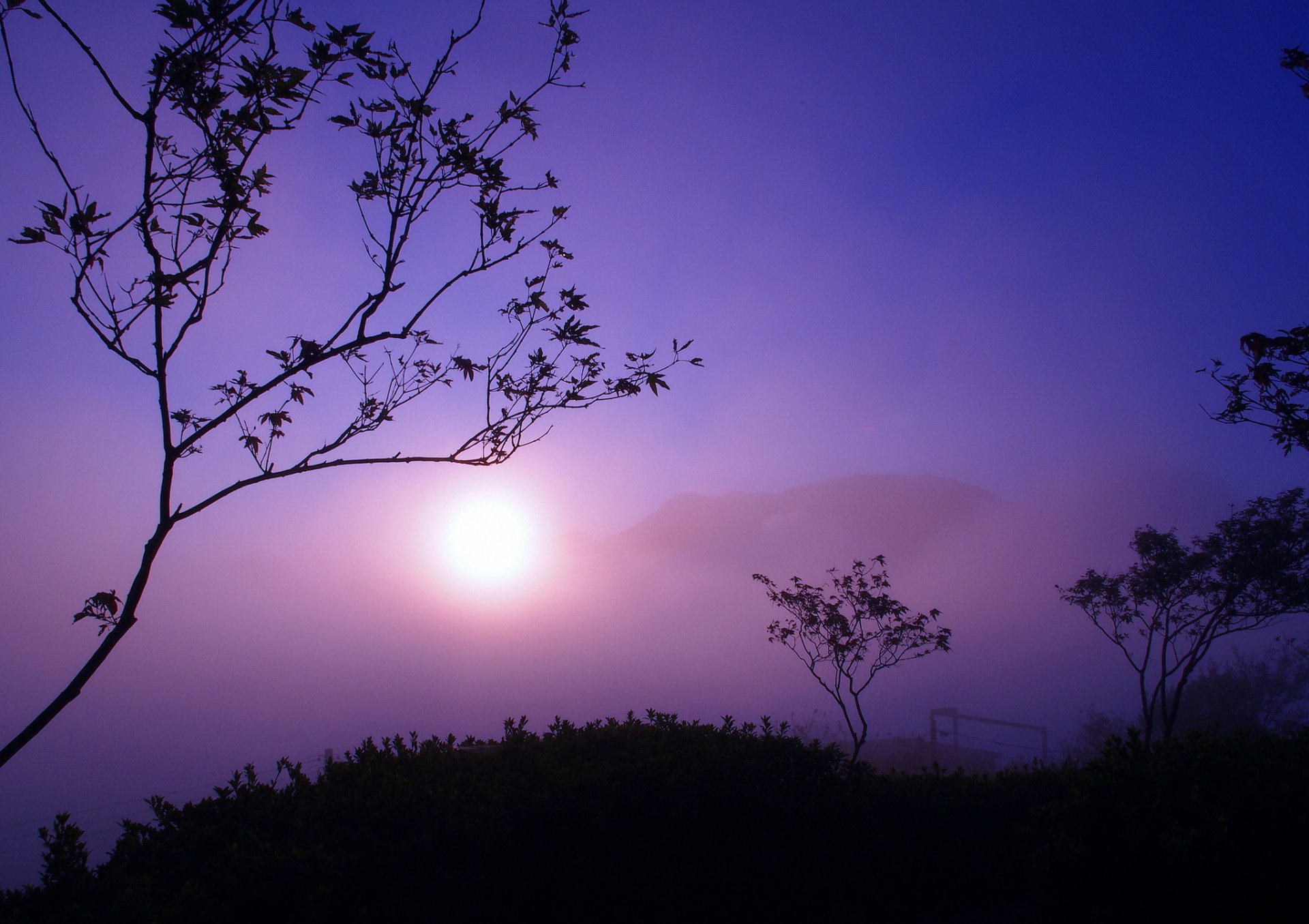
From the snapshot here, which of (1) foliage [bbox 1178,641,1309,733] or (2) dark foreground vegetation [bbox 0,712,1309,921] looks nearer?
(2) dark foreground vegetation [bbox 0,712,1309,921]

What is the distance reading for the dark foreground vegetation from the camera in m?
4.25

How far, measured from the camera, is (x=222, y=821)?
4.80 m

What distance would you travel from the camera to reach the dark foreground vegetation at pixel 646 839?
4.25 m

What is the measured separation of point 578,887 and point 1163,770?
505 cm

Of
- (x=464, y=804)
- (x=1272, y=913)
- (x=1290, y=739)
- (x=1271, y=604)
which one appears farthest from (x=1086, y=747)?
(x=464, y=804)

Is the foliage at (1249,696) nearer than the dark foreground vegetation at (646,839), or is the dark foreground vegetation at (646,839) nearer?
the dark foreground vegetation at (646,839)

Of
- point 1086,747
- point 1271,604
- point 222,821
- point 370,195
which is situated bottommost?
point 1086,747

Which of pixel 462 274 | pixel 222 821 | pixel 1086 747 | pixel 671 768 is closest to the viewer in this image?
pixel 222 821

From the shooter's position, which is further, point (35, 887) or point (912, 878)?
point (912, 878)

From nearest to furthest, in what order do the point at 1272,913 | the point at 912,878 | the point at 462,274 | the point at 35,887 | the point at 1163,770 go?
the point at 35,887, the point at 1272,913, the point at 462,274, the point at 1163,770, the point at 912,878

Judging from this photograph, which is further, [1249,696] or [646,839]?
[1249,696]

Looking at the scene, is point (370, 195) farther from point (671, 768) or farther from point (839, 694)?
point (839, 694)

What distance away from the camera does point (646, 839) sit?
247 inches

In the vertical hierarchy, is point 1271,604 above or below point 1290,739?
above
